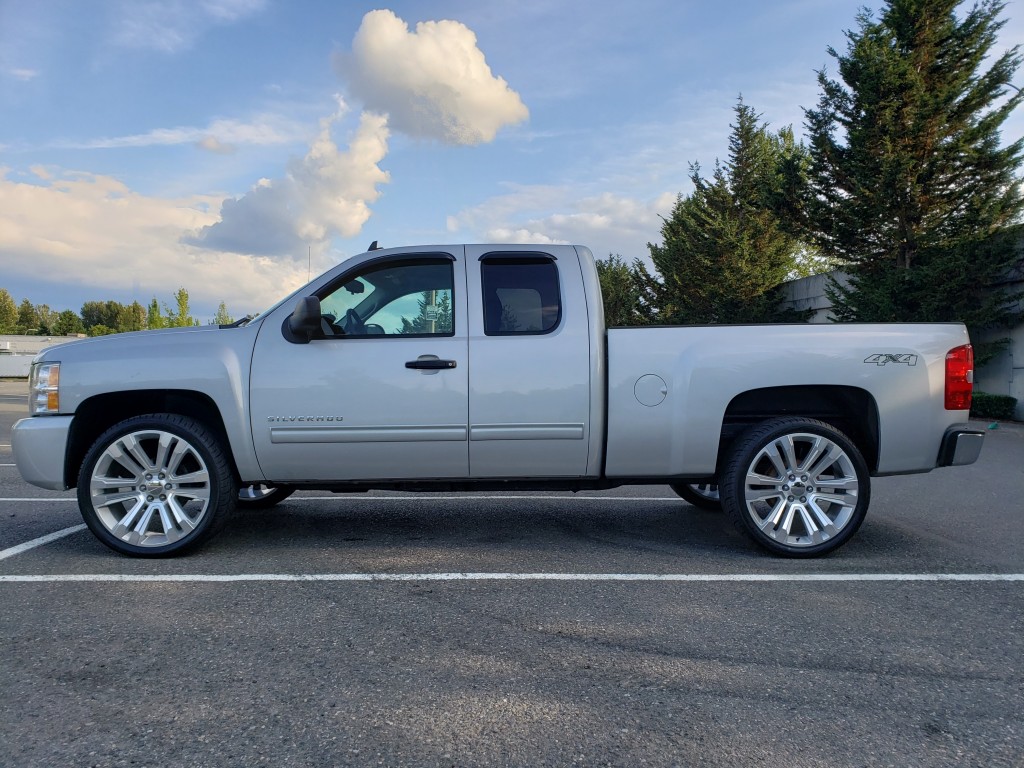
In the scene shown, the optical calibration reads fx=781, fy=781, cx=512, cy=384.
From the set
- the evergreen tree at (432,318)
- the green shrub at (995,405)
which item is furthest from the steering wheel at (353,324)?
the green shrub at (995,405)

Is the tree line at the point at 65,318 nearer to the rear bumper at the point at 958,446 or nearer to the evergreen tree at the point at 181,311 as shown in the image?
the evergreen tree at the point at 181,311

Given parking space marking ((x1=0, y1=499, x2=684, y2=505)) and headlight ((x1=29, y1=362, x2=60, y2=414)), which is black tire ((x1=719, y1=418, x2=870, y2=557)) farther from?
headlight ((x1=29, y1=362, x2=60, y2=414))

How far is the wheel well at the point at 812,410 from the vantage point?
5133 mm

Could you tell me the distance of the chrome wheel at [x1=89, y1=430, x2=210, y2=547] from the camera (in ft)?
16.2

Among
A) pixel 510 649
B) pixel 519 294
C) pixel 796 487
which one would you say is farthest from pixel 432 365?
pixel 796 487

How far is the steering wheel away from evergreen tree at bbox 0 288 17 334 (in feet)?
499

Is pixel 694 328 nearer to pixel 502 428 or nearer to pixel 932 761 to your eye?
pixel 502 428

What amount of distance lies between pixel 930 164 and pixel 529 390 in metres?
20.8

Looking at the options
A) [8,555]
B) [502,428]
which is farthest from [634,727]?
[8,555]

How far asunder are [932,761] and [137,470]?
453 cm

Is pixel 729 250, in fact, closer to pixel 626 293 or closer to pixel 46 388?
pixel 626 293

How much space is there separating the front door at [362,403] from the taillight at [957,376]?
121 inches

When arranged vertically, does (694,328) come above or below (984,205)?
below

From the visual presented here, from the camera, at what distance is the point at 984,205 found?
20.4 m
